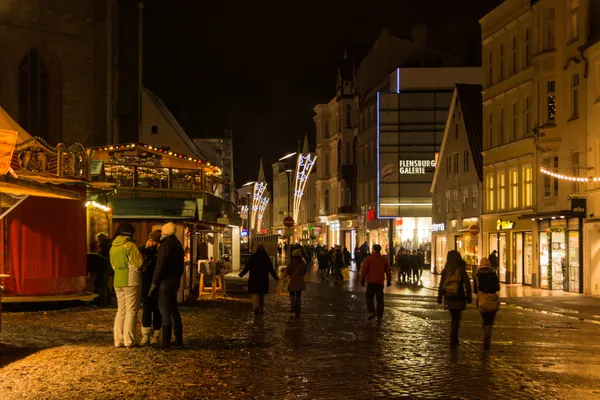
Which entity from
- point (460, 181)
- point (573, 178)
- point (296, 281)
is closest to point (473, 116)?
point (460, 181)

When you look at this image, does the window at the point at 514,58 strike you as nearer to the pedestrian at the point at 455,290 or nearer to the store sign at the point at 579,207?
the store sign at the point at 579,207

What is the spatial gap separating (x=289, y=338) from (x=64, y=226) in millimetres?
8534

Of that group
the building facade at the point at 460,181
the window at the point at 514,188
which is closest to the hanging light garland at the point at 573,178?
the window at the point at 514,188

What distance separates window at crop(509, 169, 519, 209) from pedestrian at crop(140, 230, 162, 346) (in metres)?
28.3

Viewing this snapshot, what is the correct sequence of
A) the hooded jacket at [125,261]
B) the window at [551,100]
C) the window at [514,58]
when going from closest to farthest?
the hooded jacket at [125,261] < the window at [551,100] < the window at [514,58]

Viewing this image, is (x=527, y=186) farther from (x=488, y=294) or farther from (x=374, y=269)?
(x=488, y=294)

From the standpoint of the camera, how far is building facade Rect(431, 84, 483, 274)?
159 ft

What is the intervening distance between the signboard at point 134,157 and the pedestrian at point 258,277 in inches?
300

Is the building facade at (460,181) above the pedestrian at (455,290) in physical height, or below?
above

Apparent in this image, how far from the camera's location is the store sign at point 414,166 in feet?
220

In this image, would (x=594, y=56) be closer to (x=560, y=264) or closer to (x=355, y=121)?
(x=560, y=264)

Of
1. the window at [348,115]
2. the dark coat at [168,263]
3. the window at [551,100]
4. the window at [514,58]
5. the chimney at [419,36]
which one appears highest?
the chimney at [419,36]

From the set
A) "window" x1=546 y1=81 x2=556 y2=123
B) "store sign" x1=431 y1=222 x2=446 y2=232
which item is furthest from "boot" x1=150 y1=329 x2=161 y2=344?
"store sign" x1=431 y1=222 x2=446 y2=232

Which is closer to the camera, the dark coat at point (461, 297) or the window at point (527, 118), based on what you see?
the dark coat at point (461, 297)
